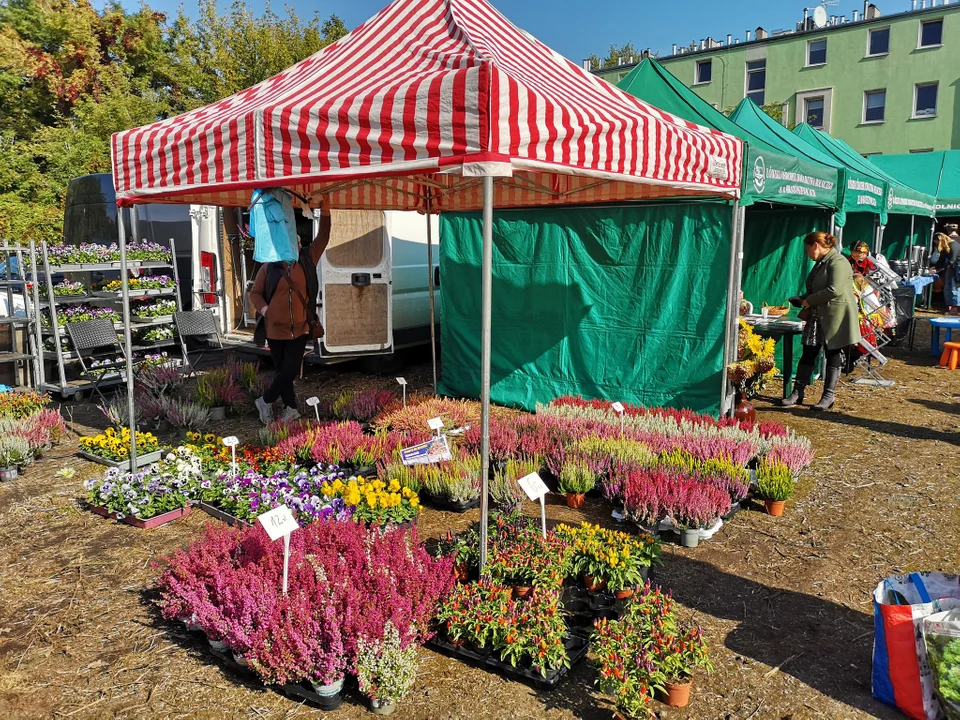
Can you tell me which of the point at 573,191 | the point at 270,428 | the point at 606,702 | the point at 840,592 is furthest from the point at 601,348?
the point at 606,702

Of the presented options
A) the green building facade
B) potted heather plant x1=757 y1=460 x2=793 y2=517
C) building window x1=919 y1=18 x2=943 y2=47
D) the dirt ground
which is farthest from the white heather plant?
building window x1=919 y1=18 x2=943 y2=47

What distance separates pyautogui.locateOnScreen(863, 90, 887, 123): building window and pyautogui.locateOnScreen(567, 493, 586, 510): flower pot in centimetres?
3054

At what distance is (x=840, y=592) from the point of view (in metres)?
3.77

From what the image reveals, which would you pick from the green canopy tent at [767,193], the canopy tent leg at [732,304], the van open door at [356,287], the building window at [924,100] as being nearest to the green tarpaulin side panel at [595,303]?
the canopy tent leg at [732,304]

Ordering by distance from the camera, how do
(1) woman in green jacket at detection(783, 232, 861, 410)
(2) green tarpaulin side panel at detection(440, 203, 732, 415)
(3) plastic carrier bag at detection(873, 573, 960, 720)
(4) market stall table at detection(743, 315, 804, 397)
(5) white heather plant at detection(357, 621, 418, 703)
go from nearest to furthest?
(3) plastic carrier bag at detection(873, 573, 960, 720)
(5) white heather plant at detection(357, 621, 418, 703)
(2) green tarpaulin side panel at detection(440, 203, 732, 415)
(1) woman in green jacket at detection(783, 232, 861, 410)
(4) market stall table at detection(743, 315, 804, 397)

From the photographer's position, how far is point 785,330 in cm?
747

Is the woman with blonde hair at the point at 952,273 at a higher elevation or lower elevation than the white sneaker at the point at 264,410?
higher

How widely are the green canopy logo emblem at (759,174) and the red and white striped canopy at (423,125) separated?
31.3 inches

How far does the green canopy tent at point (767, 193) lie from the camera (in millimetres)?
6172

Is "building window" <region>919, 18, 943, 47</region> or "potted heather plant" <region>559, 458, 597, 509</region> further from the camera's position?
"building window" <region>919, 18, 943, 47</region>

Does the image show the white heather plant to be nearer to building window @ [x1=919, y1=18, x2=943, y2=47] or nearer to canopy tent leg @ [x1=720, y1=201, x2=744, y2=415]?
canopy tent leg @ [x1=720, y1=201, x2=744, y2=415]

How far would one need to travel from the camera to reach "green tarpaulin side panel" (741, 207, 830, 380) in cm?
965

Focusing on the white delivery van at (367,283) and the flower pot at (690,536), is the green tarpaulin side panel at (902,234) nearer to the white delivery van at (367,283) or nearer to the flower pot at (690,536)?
the white delivery van at (367,283)

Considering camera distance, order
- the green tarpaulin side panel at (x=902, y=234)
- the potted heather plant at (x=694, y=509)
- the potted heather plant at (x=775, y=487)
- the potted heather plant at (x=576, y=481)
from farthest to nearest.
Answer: the green tarpaulin side panel at (x=902, y=234) → the potted heather plant at (x=576, y=481) → the potted heather plant at (x=775, y=487) → the potted heather plant at (x=694, y=509)
